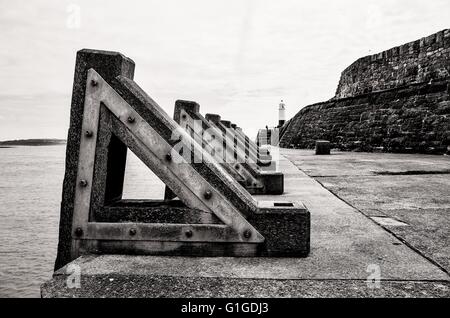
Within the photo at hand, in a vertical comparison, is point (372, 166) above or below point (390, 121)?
below

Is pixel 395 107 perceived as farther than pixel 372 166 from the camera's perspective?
Yes

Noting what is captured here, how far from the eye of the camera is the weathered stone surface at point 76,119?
201cm

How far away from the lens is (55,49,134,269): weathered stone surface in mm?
2014

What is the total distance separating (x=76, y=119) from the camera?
2.06 m

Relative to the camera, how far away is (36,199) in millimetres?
14852

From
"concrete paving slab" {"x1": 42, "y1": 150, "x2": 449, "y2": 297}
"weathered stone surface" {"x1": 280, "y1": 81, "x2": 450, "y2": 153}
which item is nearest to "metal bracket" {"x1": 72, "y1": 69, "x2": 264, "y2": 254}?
"concrete paving slab" {"x1": 42, "y1": 150, "x2": 449, "y2": 297}

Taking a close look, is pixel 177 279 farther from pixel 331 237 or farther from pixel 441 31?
pixel 441 31

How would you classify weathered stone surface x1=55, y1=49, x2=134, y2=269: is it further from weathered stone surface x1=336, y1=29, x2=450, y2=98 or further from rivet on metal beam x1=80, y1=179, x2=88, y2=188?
weathered stone surface x1=336, y1=29, x2=450, y2=98

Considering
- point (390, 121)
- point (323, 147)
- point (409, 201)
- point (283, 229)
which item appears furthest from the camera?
point (390, 121)

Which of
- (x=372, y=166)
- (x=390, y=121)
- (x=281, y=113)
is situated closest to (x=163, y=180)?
(x=372, y=166)
